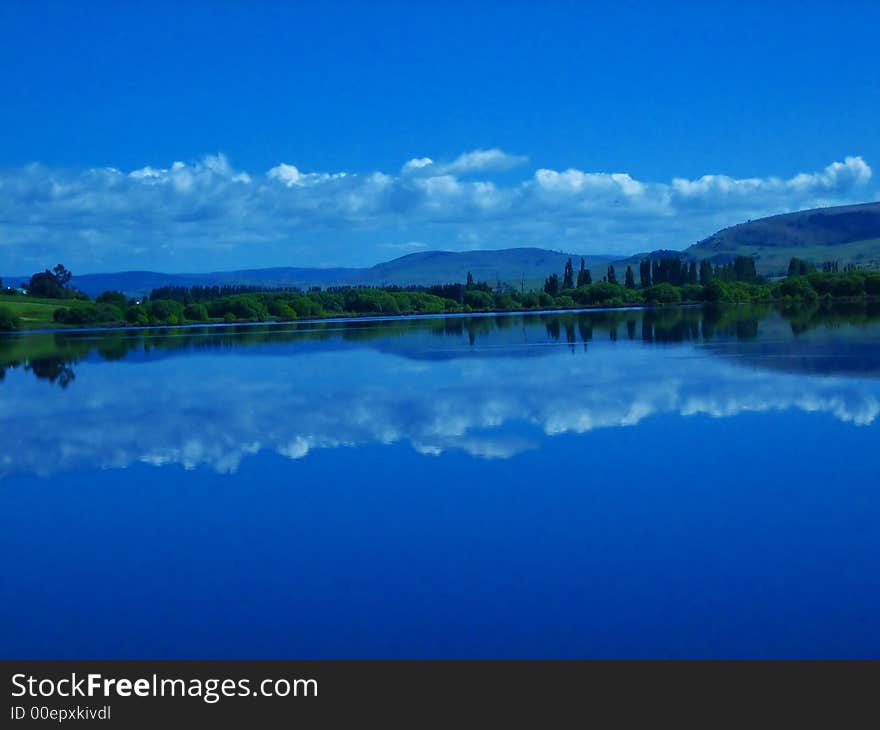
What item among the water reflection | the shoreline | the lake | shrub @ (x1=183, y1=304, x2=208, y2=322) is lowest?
the lake

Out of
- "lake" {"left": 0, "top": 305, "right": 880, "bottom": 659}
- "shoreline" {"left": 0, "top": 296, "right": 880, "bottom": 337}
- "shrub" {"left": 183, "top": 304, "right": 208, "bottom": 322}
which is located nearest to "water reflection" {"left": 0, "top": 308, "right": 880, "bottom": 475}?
"lake" {"left": 0, "top": 305, "right": 880, "bottom": 659}

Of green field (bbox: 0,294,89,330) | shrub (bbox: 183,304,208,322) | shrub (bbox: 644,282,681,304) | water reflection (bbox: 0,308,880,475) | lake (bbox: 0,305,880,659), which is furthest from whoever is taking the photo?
shrub (bbox: 644,282,681,304)

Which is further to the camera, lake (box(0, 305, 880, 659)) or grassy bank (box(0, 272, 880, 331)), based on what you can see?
grassy bank (box(0, 272, 880, 331))

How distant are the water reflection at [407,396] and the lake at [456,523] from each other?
0.14 m

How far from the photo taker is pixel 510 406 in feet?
65.3

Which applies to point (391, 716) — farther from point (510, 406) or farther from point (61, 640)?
point (510, 406)

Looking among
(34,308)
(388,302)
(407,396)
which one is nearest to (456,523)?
(407,396)

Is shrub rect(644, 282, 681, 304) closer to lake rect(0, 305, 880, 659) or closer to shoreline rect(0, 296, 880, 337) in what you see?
shoreline rect(0, 296, 880, 337)

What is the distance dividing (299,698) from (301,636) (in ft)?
3.09

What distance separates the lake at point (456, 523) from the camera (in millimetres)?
7496

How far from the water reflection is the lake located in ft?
0.47

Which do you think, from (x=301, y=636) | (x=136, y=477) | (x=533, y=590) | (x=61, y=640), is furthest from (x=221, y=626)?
(x=136, y=477)

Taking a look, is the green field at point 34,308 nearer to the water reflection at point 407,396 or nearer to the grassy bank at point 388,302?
the grassy bank at point 388,302

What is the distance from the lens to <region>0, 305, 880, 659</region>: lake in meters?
7.50
